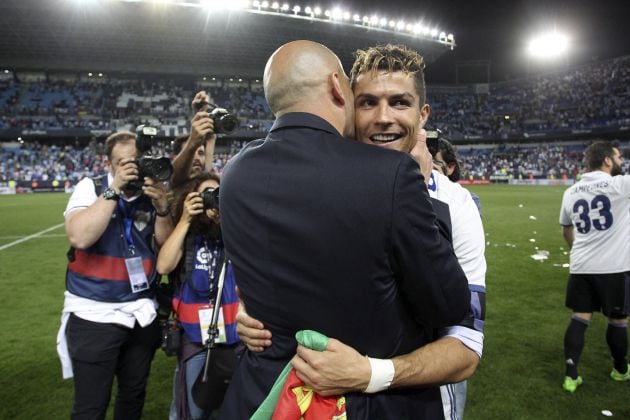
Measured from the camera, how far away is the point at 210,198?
2535 millimetres

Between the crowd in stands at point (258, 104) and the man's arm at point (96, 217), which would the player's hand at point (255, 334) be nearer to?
the man's arm at point (96, 217)

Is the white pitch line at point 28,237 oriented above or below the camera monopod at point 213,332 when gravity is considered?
below

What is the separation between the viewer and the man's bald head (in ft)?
4.33

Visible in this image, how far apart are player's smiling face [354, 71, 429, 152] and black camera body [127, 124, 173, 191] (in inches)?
52.0

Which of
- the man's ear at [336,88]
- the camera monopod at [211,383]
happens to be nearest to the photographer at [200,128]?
the camera monopod at [211,383]

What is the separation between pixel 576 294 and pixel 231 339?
10.9 ft

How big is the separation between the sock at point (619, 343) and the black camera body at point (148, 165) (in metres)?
4.13

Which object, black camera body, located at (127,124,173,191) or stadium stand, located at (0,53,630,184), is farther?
stadium stand, located at (0,53,630,184)

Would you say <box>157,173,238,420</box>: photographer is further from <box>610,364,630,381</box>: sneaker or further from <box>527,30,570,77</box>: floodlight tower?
<box>527,30,570,77</box>: floodlight tower

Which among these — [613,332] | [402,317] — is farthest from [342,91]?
[613,332]

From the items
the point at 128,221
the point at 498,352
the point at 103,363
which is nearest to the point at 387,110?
the point at 128,221

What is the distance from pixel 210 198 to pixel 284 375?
1491 millimetres

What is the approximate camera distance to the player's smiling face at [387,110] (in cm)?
178

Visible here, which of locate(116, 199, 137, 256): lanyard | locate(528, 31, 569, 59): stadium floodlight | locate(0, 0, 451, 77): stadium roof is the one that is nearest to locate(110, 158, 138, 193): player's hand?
locate(116, 199, 137, 256): lanyard
